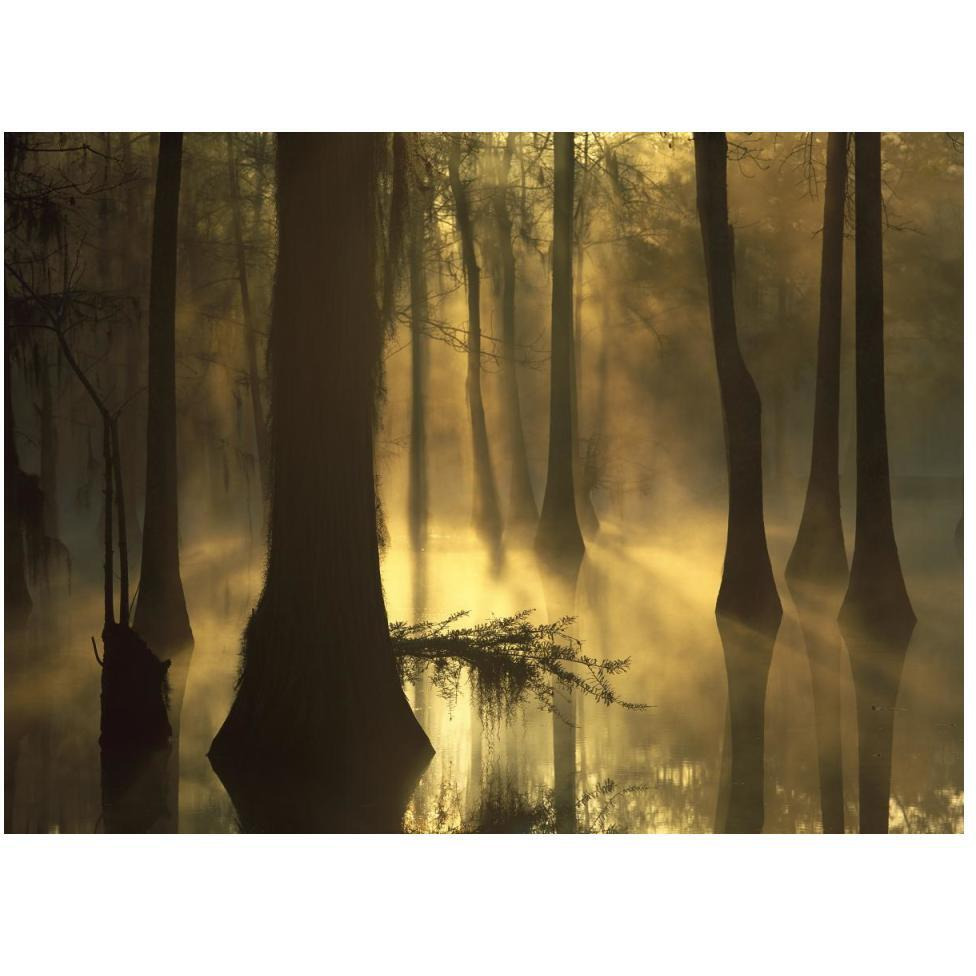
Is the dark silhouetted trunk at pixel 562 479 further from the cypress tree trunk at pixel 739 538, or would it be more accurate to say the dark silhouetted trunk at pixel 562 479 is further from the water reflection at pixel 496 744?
the cypress tree trunk at pixel 739 538

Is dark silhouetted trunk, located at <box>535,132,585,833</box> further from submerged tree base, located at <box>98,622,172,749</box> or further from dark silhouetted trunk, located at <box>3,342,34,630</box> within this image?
dark silhouetted trunk, located at <box>3,342,34,630</box>

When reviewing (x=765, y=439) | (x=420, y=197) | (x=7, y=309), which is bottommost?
(x=765, y=439)

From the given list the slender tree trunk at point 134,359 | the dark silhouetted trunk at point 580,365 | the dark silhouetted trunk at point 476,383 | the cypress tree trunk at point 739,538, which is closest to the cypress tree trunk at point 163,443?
the slender tree trunk at point 134,359

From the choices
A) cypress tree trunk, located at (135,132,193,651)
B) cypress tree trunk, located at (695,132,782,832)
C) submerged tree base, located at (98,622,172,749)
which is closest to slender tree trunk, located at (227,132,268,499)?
cypress tree trunk, located at (135,132,193,651)

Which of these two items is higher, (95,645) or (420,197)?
(420,197)

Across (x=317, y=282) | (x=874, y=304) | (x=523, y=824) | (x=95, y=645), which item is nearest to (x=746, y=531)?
(x=874, y=304)
